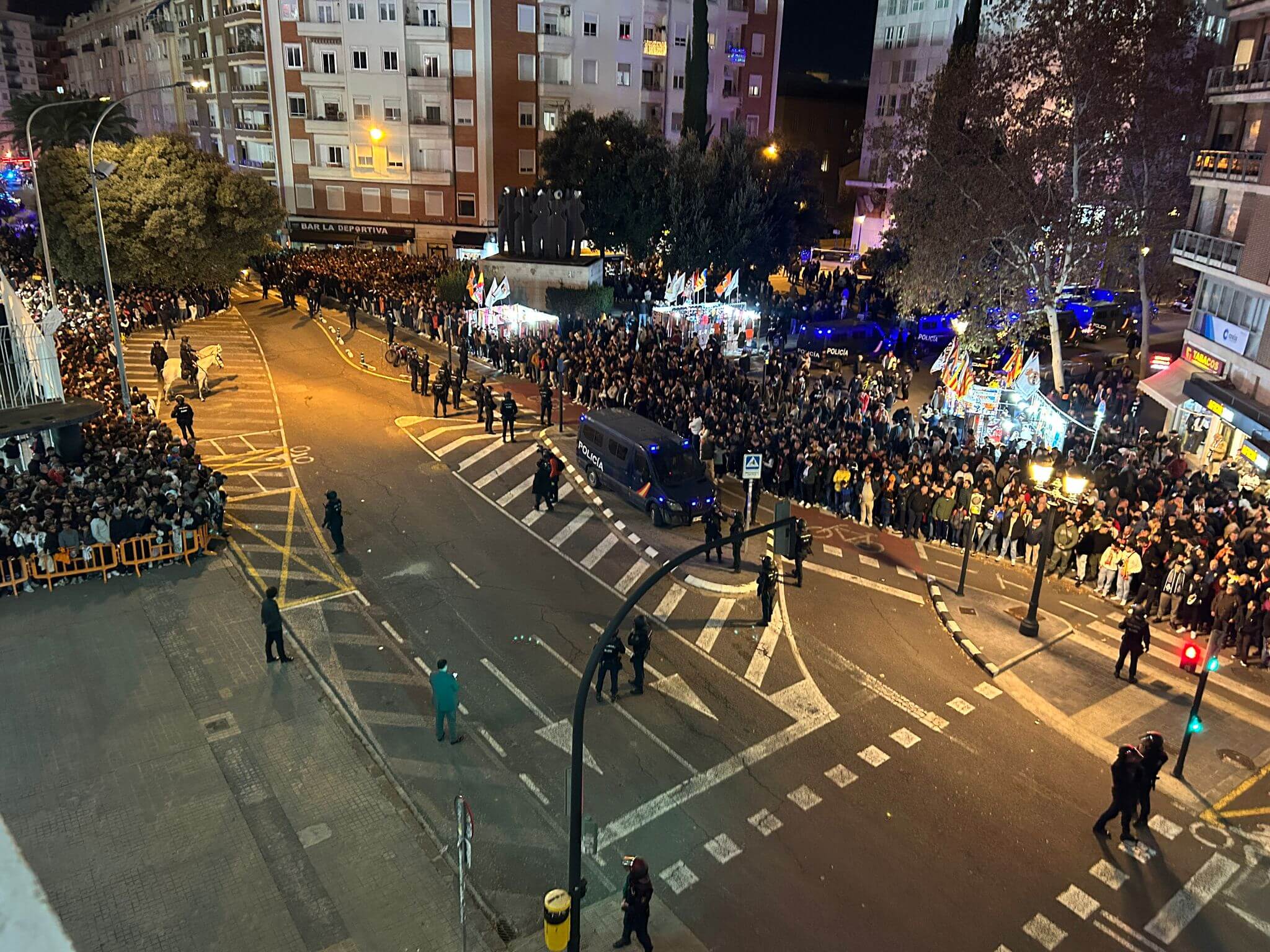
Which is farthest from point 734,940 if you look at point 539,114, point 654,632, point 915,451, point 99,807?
point 539,114

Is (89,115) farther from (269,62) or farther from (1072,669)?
(1072,669)

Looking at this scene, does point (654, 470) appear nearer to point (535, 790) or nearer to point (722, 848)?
point (535, 790)

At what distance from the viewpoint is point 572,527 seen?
21406 millimetres

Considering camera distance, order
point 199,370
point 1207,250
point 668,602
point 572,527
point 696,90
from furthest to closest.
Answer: point 696,90, point 199,370, point 1207,250, point 572,527, point 668,602

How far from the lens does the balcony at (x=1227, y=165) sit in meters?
23.7

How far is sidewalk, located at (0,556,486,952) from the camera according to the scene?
9.98m

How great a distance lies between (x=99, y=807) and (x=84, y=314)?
2987 centimetres

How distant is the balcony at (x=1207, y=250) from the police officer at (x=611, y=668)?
70.0 feet

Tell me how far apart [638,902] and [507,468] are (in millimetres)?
16928

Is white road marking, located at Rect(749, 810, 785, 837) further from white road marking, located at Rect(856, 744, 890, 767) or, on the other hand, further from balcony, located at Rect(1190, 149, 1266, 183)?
balcony, located at Rect(1190, 149, 1266, 183)

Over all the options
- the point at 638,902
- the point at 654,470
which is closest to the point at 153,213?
the point at 654,470

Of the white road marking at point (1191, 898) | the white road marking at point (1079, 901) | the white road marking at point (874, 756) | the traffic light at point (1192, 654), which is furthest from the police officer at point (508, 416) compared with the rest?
the white road marking at point (1191, 898)

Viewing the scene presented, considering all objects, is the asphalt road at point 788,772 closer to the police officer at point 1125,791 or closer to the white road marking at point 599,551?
the white road marking at point 599,551

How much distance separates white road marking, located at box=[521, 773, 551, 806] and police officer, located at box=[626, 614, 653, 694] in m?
2.65
